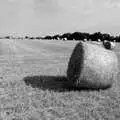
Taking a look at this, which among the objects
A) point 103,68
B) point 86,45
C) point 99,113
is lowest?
point 99,113

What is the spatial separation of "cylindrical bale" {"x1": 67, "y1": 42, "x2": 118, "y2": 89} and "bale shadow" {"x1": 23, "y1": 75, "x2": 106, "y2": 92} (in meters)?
0.38

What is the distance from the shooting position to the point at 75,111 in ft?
23.7

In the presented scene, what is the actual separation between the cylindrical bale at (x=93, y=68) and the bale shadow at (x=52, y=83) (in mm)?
380

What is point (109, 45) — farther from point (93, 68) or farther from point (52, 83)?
point (52, 83)

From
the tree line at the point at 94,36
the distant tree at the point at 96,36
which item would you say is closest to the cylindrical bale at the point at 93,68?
the tree line at the point at 94,36

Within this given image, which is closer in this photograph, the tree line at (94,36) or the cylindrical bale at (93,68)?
the cylindrical bale at (93,68)

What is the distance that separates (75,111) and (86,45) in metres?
3.05

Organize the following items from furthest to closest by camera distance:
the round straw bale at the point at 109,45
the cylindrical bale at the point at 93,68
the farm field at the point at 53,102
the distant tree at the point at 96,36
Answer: the distant tree at the point at 96,36
the round straw bale at the point at 109,45
the cylindrical bale at the point at 93,68
the farm field at the point at 53,102

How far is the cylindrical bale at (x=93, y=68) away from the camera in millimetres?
9195

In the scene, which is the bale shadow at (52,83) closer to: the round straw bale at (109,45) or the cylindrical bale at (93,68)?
the cylindrical bale at (93,68)

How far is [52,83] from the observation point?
1073cm

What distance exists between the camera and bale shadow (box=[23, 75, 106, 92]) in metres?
9.72

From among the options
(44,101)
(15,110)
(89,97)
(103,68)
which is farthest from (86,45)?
(15,110)

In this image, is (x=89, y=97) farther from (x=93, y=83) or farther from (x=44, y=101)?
(x=44, y=101)
